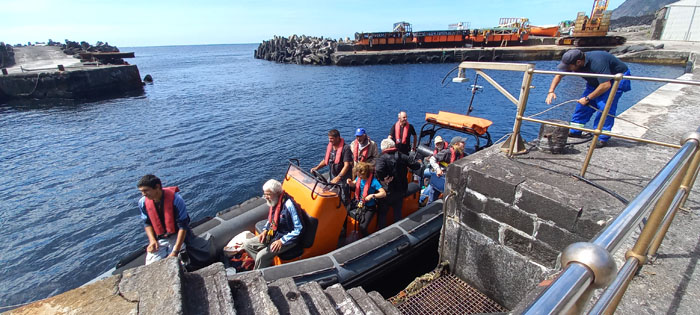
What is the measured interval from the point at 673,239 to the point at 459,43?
181 feet

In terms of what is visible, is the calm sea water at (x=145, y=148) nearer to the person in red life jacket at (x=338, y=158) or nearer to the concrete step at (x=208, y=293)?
the person in red life jacket at (x=338, y=158)

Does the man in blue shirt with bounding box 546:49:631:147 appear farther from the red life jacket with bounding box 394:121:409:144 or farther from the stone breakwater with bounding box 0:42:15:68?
the stone breakwater with bounding box 0:42:15:68

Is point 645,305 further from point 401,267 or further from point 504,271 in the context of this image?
point 401,267

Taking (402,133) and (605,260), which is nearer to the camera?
(605,260)

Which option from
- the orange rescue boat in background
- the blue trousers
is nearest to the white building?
the orange rescue boat in background

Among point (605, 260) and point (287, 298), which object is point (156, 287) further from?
point (605, 260)

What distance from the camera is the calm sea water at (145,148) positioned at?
315 inches

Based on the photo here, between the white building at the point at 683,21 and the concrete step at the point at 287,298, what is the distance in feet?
167

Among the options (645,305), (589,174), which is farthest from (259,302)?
(589,174)

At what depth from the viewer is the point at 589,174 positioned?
374 cm

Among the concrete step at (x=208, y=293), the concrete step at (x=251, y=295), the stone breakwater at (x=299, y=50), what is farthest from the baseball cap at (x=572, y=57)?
the stone breakwater at (x=299, y=50)

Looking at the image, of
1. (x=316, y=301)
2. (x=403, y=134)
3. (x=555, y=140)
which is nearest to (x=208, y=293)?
(x=316, y=301)

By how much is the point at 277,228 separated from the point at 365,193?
1555 millimetres

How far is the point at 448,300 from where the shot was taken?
15.1ft
